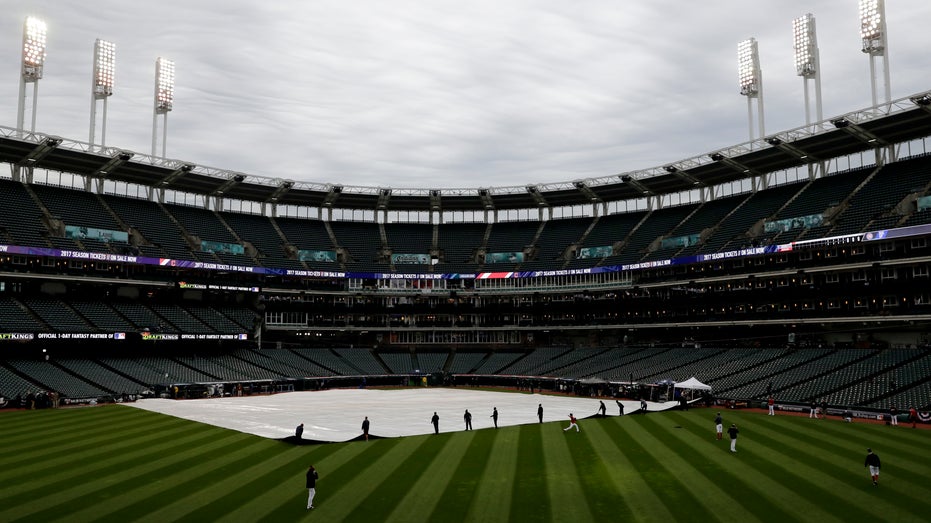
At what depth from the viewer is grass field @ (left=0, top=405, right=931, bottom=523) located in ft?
66.5

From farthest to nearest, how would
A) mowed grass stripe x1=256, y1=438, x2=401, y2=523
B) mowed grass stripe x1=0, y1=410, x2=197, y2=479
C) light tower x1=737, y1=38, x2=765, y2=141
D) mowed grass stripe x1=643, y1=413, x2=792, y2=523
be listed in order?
light tower x1=737, y1=38, x2=765, y2=141
mowed grass stripe x1=0, y1=410, x2=197, y2=479
mowed grass stripe x1=256, y1=438, x2=401, y2=523
mowed grass stripe x1=643, y1=413, x2=792, y2=523

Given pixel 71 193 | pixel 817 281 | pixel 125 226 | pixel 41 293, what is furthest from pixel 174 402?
pixel 817 281

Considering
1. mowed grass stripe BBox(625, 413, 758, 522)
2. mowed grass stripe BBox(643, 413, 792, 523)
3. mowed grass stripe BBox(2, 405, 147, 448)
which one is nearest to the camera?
mowed grass stripe BBox(625, 413, 758, 522)

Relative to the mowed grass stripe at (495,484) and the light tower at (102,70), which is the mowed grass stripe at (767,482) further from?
the light tower at (102,70)

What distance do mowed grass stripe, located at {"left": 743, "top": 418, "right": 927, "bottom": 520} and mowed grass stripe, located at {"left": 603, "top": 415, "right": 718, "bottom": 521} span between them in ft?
16.2

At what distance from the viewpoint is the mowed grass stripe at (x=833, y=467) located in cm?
2055

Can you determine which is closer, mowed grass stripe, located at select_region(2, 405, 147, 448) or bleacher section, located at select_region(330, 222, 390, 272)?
mowed grass stripe, located at select_region(2, 405, 147, 448)

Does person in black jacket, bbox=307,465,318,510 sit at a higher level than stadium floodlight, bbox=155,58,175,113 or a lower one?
lower

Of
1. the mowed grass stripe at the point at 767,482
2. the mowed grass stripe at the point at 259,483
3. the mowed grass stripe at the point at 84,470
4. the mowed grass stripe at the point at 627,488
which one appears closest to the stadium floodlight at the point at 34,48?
the mowed grass stripe at the point at 84,470

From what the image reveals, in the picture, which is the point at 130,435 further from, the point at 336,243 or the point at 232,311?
the point at 336,243

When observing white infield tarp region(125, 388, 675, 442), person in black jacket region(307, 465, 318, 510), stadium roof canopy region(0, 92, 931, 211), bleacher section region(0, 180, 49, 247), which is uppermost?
stadium roof canopy region(0, 92, 931, 211)

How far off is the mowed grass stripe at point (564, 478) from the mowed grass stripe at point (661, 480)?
2398 mm

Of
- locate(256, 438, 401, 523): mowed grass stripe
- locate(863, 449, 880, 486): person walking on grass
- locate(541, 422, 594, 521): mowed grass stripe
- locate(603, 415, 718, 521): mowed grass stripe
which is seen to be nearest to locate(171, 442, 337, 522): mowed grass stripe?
locate(256, 438, 401, 523): mowed grass stripe

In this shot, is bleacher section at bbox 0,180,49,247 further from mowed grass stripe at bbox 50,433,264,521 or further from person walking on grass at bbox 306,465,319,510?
person walking on grass at bbox 306,465,319,510
